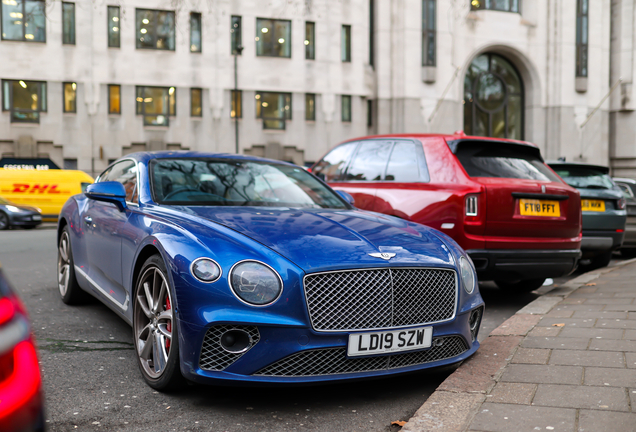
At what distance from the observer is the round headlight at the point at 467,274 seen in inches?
148

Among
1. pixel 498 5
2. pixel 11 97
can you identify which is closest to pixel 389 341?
pixel 11 97

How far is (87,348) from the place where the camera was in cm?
439

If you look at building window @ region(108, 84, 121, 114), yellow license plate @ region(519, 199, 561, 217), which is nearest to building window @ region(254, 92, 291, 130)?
building window @ region(108, 84, 121, 114)

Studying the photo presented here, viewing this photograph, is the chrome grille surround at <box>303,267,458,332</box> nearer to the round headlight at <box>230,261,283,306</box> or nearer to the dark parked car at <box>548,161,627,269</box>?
the round headlight at <box>230,261,283,306</box>

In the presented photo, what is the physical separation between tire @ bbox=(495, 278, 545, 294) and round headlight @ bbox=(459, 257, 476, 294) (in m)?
3.32

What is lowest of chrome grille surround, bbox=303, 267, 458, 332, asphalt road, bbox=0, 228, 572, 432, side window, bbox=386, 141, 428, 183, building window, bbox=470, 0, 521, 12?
asphalt road, bbox=0, 228, 572, 432

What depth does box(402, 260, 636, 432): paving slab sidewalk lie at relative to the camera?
2914 mm

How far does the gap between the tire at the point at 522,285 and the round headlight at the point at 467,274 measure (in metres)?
3.32

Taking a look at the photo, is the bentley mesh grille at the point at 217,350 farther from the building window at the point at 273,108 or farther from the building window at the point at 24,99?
the building window at the point at 24,99

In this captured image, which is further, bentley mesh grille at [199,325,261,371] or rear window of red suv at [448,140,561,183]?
rear window of red suv at [448,140,561,183]

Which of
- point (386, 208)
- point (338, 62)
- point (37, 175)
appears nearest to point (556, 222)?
point (386, 208)

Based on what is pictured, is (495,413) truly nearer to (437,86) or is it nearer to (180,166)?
(180,166)

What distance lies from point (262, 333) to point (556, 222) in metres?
3.92

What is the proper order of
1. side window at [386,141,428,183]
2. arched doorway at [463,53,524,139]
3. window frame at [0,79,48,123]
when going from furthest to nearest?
arched doorway at [463,53,524,139] → window frame at [0,79,48,123] → side window at [386,141,428,183]
